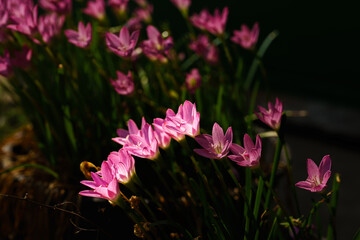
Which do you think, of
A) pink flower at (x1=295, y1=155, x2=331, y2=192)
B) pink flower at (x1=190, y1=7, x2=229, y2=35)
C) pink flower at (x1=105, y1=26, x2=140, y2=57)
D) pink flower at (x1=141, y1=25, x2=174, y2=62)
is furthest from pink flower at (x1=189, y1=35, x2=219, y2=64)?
pink flower at (x1=295, y1=155, x2=331, y2=192)

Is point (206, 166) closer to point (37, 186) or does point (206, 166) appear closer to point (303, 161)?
point (37, 186)

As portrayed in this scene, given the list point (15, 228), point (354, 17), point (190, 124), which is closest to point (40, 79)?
point (15, 228)

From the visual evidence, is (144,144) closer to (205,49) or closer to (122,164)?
(122,164)

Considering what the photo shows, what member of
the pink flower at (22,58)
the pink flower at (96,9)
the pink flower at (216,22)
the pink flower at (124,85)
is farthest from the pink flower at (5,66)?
the pink flower at (216,22)

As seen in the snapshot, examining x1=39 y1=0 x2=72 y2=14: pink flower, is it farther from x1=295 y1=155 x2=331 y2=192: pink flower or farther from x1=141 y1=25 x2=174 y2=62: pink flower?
x1=295 y1=155 x2=331 y2=192: pink flower

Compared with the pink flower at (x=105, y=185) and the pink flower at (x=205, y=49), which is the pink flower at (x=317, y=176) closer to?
the pink flower at (x=105, y=185)

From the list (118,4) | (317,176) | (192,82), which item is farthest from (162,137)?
(118,4)
